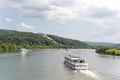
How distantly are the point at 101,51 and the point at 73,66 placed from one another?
194 ft

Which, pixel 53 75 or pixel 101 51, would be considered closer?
pixel 53 75

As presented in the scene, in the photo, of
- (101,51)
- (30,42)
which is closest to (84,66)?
(101,51)

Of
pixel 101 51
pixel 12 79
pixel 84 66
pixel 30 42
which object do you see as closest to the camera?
pixel 12 79

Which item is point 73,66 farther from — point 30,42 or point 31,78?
point 30,42

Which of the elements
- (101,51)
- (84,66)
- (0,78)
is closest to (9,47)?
(101,51)

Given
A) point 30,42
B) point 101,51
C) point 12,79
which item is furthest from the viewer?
point 30,42

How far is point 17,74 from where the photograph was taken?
40.6 metres

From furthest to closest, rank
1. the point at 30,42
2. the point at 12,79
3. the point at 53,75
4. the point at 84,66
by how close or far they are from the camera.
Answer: the point at 30,42 → the point at 84,66 → the point at 53,75 → the point at 12,79

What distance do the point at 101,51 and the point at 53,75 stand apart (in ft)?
225

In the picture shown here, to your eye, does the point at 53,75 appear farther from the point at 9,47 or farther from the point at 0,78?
the point at 9,47

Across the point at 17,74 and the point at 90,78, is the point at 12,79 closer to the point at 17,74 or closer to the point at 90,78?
the point at 17,74

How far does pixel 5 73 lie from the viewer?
41.1m

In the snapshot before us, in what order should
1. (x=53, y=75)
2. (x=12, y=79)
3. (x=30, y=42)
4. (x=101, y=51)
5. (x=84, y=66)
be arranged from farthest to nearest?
(x=30, y=42) → (x=101, y=51) → (x=84, y=66) → (x=53, y=75) → (x=12, y=79)

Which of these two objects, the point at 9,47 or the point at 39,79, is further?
the point at 9,47
